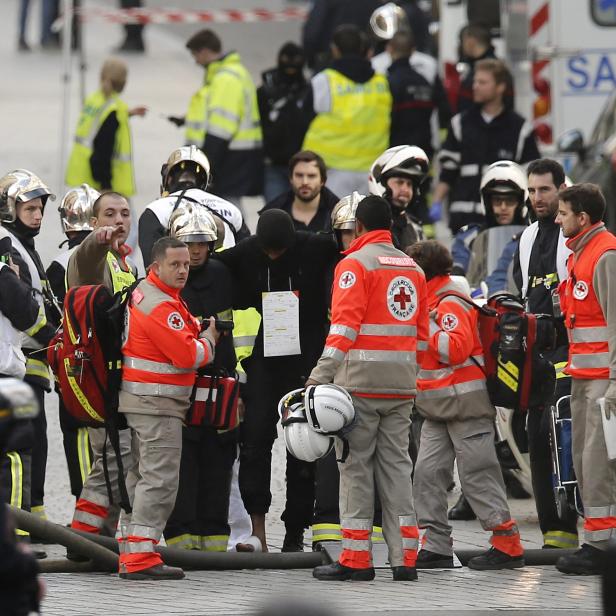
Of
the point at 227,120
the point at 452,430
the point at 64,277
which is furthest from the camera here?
the point at 227,120

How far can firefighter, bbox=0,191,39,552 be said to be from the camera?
9.66 metres

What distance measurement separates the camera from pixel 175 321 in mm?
9141

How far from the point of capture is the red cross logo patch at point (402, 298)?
913 cm

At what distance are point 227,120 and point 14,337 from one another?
575 centimetres

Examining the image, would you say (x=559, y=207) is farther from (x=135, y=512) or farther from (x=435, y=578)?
(x=135, y=512)

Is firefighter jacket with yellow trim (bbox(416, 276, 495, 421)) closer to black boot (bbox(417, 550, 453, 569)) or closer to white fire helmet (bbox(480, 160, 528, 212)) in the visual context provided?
black boot (bbox(417, 550, 453, 569))

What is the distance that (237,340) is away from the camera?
10.2 meters

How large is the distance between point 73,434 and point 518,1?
10.1 meters

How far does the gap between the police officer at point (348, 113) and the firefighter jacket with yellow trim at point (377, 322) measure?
5.97 meters

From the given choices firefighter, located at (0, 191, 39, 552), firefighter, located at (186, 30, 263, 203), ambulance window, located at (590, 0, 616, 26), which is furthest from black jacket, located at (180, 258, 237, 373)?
ambulance window, located at (590, 0, 616, 26)

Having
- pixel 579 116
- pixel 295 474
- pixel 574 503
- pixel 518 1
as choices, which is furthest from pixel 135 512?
pixel 518 1

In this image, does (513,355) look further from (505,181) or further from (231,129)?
(231,129)

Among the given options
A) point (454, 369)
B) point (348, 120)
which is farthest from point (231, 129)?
point (454, 369)

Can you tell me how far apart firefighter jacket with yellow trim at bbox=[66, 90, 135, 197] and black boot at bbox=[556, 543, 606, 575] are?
711 centimetres
